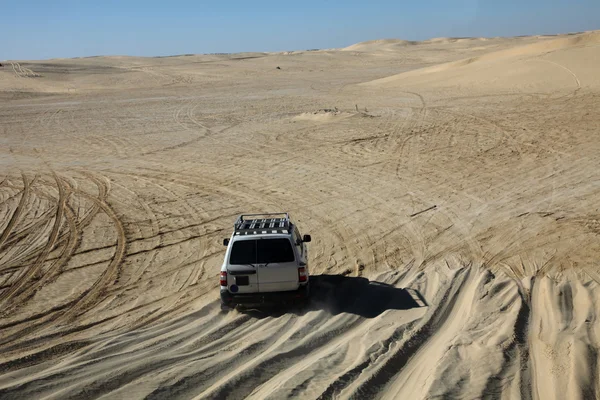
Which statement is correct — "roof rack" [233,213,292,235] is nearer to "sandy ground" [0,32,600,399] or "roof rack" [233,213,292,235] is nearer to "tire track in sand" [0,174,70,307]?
"sandy ground" [0,32,600,399]

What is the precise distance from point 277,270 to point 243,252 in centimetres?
63

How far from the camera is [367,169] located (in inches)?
854

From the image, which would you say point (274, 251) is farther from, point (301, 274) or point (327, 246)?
point (327, 246)

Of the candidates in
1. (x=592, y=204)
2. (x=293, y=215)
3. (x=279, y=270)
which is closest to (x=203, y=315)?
(x=279, y=270)

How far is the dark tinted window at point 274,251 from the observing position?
1022 cm

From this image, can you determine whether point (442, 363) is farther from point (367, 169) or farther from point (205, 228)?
point (367, 169)

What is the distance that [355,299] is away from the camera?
35.2 ft

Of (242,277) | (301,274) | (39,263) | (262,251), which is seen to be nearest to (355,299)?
(301,274)

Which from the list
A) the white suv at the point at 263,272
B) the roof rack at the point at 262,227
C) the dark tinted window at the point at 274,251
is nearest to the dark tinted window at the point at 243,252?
the white suv at the point at 263,272

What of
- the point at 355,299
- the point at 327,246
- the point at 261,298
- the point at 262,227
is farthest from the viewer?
the point at 327,246

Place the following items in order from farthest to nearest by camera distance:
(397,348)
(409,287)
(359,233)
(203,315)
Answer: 1. (359,233)
2. (409,287)
3. (203,315)
4. (397,348)

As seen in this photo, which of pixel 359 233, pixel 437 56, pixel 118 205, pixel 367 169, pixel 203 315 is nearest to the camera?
pixel 203 315

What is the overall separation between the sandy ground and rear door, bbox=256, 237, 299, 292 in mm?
558

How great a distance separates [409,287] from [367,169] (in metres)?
10.9
